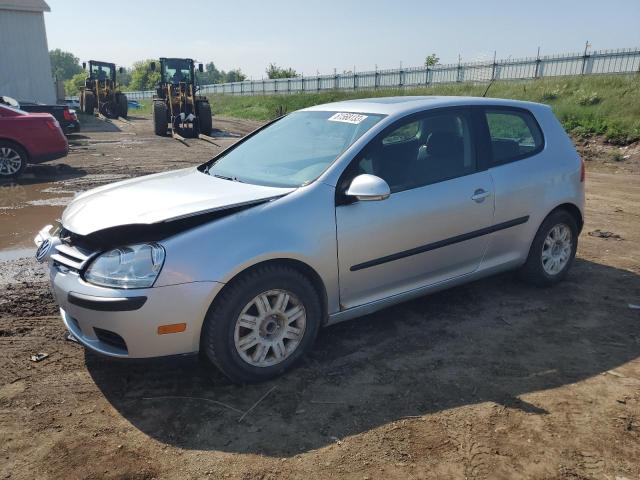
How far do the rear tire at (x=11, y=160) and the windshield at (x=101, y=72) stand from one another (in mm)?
20679

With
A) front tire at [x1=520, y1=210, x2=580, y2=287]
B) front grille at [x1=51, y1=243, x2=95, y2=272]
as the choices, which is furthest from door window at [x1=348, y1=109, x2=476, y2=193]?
front grille at [x1=51, y1=243, x2=95, y2=272]

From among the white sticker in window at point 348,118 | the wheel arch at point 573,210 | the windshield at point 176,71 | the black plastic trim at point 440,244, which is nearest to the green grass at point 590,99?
the wheel arch at point 573,210

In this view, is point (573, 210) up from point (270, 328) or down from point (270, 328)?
up

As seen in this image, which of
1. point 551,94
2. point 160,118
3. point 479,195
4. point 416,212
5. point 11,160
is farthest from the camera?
point 160,118

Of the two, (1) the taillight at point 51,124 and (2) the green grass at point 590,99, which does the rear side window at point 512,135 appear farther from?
(2) the green grass at point 590,99

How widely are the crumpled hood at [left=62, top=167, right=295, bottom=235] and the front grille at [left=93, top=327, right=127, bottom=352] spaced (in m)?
0.56

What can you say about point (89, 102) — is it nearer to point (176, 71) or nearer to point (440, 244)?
point (176, 71)

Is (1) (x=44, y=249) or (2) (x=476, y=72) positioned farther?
(2) (x=476, y=72)

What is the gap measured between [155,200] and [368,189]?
1315mm

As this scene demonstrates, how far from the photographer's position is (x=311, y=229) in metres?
3.16

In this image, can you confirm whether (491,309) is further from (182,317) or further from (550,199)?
(182,317)

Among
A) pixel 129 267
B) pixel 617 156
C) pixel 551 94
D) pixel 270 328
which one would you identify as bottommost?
pixel 617 156

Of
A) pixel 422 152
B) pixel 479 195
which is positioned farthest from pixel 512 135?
pixel 422 152

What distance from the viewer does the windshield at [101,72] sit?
28328 millimetres
